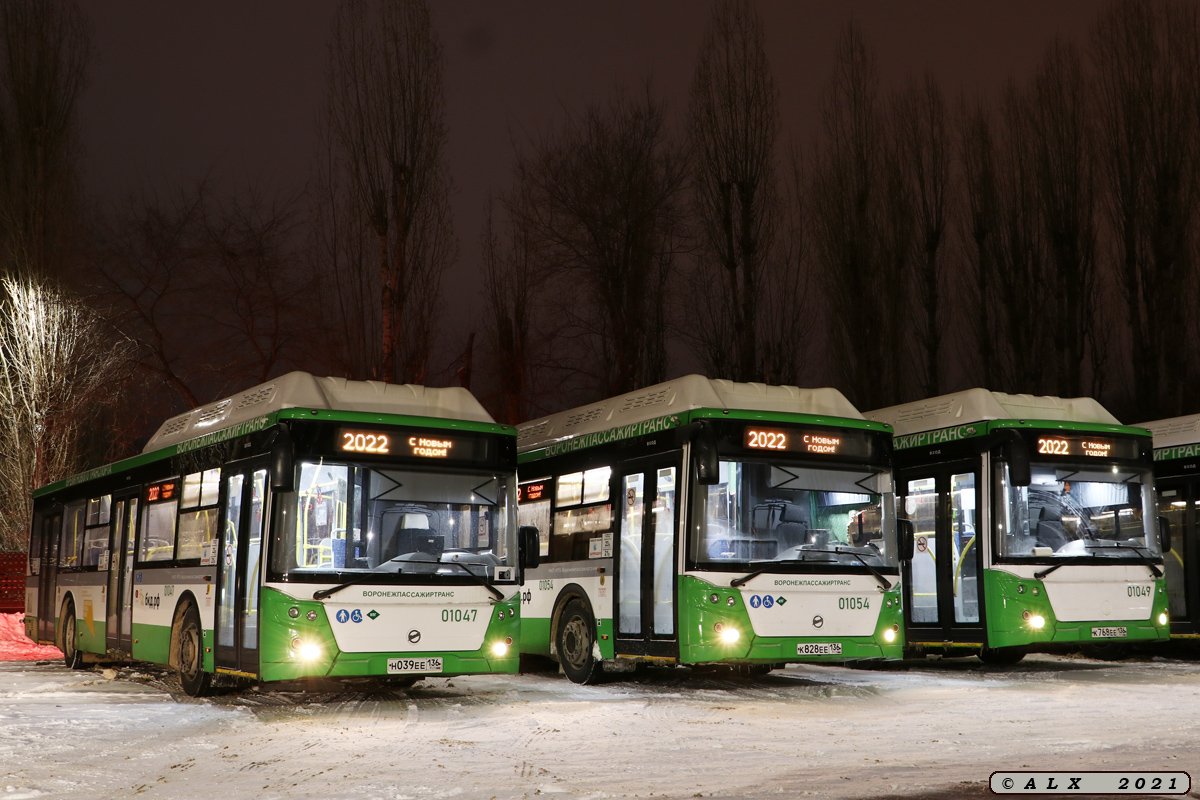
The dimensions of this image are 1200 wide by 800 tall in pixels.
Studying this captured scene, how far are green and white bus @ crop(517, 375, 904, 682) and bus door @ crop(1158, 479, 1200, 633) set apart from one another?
5836 millimetres

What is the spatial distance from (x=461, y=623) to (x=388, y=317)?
1505 cm

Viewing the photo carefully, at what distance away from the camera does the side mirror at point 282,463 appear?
11008 mm

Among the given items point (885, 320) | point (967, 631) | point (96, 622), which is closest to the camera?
point (967, 631)

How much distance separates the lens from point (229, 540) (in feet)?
39.8

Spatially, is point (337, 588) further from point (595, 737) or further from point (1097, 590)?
point (1097, 590)

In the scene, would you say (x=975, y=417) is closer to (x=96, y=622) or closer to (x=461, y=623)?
(x=461, y=623)

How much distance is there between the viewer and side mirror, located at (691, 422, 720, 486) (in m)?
12.0

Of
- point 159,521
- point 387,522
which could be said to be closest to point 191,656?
point 159,521

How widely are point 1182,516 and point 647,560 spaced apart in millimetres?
8216

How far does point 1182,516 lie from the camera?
16.7 metres

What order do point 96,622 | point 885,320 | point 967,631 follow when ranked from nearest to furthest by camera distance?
1. point 967,631
2. point 96,622
3. point 885,320

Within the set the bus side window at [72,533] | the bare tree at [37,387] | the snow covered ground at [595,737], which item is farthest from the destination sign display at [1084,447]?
the bare tree at [37,387]

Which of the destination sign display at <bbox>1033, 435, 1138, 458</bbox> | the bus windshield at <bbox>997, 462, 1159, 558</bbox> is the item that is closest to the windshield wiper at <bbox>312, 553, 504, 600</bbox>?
the bus windshield at <bbox>997, 462, 1159, 558</bbox>

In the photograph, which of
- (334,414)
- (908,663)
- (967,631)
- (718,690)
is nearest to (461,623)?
(334,414)
